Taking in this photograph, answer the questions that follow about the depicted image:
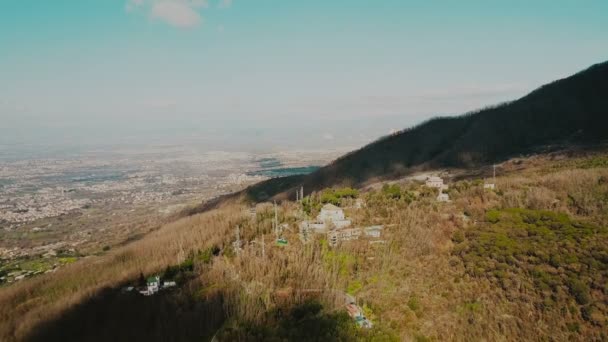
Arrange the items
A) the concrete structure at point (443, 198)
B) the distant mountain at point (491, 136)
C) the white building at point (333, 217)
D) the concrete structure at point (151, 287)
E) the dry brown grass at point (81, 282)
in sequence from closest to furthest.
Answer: the concrete structure at point (151, 287) < the dry brown grass at point (81, 282) < the white building at point (333, 217) < the concrete structure at point (443, 198) < the distant mountain at point (491, 136)

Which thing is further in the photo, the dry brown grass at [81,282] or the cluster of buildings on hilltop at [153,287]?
the dry brown grass at [81,282]

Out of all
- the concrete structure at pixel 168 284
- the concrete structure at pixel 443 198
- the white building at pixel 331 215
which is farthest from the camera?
the concrete structure at pixel 443 198

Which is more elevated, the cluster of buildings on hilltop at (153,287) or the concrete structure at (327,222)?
the concrete structure at (327,222)

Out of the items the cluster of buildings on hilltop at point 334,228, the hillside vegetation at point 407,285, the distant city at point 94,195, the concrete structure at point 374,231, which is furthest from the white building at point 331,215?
the distant city at point 94,195

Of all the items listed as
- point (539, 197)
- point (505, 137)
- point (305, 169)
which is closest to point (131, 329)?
point (539, 197)

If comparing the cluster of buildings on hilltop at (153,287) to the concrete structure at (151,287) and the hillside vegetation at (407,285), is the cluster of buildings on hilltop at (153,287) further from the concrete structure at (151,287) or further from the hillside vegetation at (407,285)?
the hillside vegetation at (407,285)

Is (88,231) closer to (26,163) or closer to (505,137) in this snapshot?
(505,137)

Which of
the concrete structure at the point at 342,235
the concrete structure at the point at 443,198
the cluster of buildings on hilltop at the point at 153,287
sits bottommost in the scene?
the cluster of buildings on hilltop at the point at 153,287
